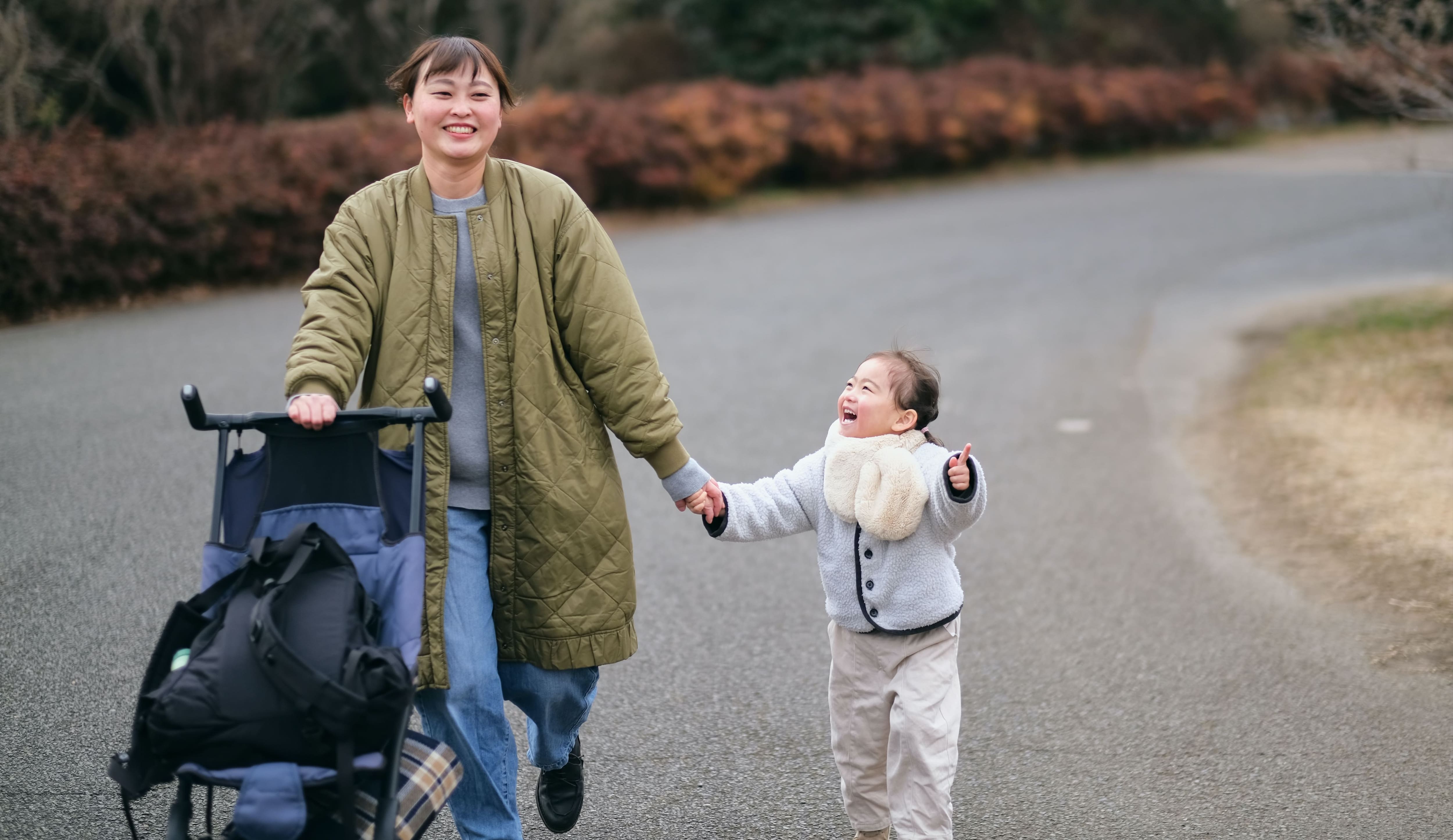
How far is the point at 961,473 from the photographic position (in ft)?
10.9

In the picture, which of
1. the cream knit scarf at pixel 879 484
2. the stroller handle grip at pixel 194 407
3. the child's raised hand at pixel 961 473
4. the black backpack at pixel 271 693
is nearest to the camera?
the black backpack at pixel 271 693

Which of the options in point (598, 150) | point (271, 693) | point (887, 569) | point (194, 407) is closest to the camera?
point (271, 693)

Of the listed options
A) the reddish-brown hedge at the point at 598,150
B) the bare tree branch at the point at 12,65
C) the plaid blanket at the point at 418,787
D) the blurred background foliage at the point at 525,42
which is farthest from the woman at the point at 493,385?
the blurred background foliage at the point at 525,42

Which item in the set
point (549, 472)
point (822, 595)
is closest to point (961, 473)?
point (549, 472)

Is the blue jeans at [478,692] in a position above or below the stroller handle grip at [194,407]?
below

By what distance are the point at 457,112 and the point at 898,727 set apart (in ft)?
6.10

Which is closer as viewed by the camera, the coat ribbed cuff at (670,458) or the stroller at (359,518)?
the stroller at (359,518)

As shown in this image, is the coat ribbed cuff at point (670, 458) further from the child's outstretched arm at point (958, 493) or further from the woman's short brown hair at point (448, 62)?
the woman's short brown hair at point (448, 62)

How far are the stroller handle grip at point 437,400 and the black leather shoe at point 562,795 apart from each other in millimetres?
1210


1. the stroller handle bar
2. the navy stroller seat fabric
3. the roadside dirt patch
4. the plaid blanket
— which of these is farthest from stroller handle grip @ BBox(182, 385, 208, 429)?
the roadside dirt patch

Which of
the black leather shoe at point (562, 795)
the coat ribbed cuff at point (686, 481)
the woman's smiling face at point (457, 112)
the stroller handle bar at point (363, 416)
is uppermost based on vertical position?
the woman's smiling face at point (457, 112)

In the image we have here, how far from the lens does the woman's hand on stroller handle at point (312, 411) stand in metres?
2.96

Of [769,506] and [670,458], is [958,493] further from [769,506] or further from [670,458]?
[670,458]

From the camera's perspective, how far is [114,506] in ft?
22.0
